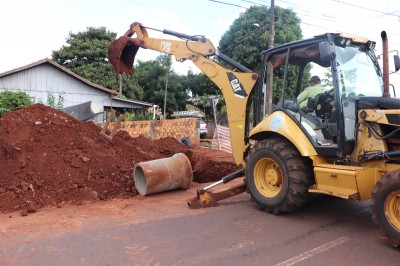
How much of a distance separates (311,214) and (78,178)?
14.5 ft

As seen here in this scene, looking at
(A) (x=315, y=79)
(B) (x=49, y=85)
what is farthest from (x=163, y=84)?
(A) (x=315, y=79)

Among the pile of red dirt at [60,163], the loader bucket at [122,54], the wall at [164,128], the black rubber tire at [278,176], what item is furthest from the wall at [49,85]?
the black rubber tire at [278,176]

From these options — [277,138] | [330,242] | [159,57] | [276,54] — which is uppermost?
[159,57]

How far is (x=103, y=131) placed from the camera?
29.7 feet

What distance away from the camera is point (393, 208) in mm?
4168

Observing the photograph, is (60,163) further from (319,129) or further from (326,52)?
(326,52)

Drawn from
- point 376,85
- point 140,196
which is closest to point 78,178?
point 140,196

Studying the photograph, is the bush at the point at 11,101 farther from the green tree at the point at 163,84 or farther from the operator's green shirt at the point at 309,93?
the green tree at the point at 163,84

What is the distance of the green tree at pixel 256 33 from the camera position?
2283cm

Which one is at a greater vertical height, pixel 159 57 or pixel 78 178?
pixel 159 57

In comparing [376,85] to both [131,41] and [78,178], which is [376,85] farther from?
[78,178]

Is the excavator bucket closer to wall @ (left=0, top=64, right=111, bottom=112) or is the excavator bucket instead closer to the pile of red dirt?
the pile of red dirt

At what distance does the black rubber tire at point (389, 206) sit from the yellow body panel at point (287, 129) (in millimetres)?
1174

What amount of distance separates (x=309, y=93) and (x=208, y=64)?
83.0 inches
